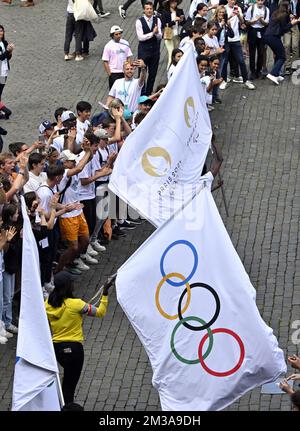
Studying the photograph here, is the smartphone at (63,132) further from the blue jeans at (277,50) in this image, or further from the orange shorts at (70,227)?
the blue jeans at (277,50)

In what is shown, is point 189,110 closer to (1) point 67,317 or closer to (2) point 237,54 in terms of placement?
(1) point 67,317

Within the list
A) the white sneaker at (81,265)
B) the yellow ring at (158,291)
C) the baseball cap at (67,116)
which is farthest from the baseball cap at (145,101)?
the yellow ring at (158,291)

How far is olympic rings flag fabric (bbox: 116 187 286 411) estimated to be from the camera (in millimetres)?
11109

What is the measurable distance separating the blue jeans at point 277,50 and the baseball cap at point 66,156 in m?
7.33

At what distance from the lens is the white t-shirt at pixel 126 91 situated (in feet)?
63.5

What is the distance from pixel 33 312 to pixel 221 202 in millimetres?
7331

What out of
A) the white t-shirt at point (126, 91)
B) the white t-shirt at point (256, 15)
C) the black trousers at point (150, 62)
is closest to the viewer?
the white t-shirt at point (126, 91)

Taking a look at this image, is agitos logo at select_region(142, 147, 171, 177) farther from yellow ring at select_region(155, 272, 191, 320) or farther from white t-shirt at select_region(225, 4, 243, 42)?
white t-shirt at select_region(225, 4, 243, 42)

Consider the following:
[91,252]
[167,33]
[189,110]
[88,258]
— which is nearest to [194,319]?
[189,110]

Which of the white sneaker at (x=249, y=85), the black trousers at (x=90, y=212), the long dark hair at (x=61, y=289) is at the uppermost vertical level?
the long dark hair at (x=61, y=289)

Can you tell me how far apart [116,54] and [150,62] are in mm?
1259

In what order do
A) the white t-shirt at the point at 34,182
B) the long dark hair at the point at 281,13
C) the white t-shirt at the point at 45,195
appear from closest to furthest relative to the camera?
the white t-shirt at the point at 45,195 → the white t-shirt at the point at 34,182 → the long dark hair at the point at 281,13

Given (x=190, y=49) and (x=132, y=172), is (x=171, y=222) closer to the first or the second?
(x=132, y=172)

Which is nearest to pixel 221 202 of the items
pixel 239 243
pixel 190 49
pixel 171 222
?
pixel 239 243
